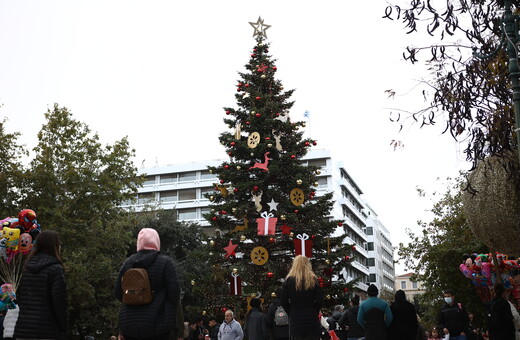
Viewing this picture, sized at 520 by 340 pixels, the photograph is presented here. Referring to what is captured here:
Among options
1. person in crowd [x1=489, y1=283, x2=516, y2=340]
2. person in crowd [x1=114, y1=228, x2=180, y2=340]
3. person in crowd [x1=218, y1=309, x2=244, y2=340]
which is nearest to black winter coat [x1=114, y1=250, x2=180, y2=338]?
person in crowd [x1=114, y1=228, x2=180, y2=340]

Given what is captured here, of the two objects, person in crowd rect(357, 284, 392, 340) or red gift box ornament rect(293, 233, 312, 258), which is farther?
red gift box ornament rect(293, 233, 312, 258)

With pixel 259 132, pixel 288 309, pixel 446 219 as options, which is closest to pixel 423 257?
pixel 446 219

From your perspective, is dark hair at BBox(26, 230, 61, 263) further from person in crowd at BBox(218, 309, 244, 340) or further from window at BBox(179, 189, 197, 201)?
window at BBox(179, 189, 197, 201)

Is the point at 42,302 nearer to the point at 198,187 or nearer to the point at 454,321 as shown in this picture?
the point at 454,321

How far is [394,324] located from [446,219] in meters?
21.7

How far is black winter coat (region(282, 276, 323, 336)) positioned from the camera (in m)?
7.89

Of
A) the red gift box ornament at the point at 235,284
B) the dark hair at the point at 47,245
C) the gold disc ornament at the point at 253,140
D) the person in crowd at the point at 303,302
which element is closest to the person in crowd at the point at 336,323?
the red gift box ornament at the point at 235,284

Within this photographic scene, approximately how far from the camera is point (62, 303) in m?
5.54

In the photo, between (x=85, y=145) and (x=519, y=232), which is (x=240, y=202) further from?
(x=519, y=232)

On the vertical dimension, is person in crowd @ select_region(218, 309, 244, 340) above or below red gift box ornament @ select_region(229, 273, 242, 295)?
below

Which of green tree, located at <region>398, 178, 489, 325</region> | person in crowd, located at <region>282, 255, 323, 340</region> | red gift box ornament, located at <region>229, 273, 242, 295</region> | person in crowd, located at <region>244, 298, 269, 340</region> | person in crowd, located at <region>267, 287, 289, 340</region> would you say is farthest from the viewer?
green tree, located at <region>398, 178, 489, 325</region>

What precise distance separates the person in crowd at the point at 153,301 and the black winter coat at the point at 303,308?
2.90 metres

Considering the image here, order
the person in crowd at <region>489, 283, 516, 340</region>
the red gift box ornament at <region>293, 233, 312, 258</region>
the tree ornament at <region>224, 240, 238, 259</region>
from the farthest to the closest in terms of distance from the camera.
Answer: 1. the tree ornament at <region>224, 240, 238, 259</region>
2. the red gift box ornament at <region>293, 233, 312, 258</region>
3. the person in crowd at <region>489, 283, 516, 340</region>

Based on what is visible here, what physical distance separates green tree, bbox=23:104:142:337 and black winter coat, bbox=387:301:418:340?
21.3 meters
